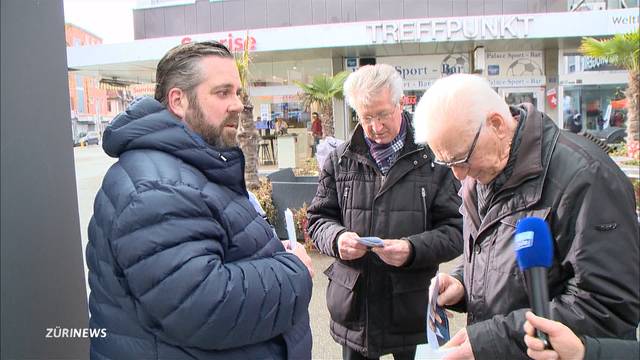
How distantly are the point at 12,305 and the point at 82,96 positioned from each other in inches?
102

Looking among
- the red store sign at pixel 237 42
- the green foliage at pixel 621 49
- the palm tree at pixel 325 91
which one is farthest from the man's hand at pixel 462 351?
the red store sign at pixel 237 42

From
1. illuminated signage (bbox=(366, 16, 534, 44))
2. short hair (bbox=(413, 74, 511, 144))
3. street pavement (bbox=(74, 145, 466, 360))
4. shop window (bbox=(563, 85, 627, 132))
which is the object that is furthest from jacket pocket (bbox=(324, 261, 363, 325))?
shop window (bbox=(563, 85, 627, 132))

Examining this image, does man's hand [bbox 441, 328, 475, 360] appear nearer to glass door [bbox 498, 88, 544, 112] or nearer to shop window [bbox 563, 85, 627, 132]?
glass door [bbox 498, 88, 544, 112]

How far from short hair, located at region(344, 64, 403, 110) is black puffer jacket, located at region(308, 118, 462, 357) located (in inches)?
9.1

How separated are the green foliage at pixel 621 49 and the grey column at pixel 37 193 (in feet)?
40.4

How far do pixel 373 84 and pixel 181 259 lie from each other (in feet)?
4.81

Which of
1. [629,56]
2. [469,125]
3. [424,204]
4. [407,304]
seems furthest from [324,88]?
[469,125]

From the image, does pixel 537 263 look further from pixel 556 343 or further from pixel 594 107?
pixel 594 107

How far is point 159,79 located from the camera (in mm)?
1844

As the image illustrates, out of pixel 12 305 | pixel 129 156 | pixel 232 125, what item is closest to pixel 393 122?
pixel 232 125

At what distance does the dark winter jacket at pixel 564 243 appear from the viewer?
1312 mm

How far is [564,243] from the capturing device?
1389 millimetres

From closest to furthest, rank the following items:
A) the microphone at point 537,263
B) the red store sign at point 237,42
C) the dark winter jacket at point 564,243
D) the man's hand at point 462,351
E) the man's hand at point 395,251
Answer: the microphone at point 537,263 → the dark winter jacket at point 564,243 → the man's hand at point 462,351 → the man's hand at point 395,251 → the red store sign at point 237,42

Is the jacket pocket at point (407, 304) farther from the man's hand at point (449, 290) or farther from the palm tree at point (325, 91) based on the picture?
the palm tree at point (325, 91)
